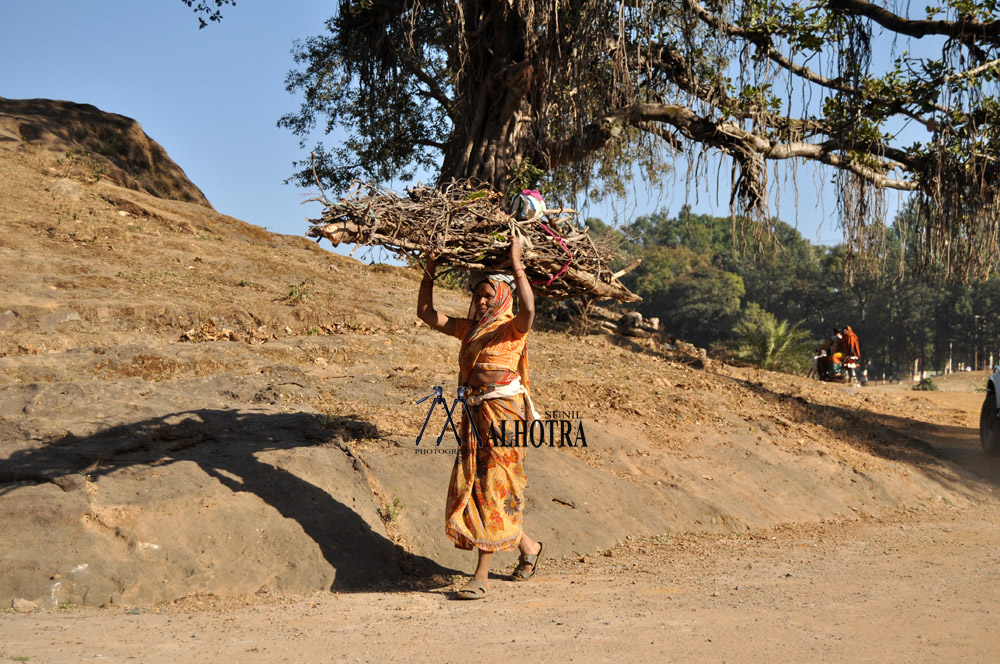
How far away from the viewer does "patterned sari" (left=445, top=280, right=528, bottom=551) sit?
4473 mm

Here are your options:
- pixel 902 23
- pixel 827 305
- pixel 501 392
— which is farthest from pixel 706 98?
pixel 827 305

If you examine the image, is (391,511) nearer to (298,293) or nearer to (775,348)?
(298,293)

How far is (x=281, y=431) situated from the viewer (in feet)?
19.0

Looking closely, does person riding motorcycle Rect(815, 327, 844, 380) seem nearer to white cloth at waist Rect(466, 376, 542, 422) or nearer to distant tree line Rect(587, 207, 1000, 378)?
white cloth at waist Rect(466, 376, 542, 422)

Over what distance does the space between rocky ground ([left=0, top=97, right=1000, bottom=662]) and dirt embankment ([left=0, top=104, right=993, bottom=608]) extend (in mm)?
22

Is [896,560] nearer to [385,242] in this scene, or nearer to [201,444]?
[385,242]

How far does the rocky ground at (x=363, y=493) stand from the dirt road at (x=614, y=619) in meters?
0.02

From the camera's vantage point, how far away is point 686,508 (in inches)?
253

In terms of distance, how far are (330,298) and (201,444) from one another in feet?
15.0

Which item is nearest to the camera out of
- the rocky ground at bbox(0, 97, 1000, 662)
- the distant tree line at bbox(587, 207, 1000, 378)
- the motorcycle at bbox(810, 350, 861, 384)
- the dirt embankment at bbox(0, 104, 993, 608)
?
the rocky ground at bbox(0, 97, 1000, 662)

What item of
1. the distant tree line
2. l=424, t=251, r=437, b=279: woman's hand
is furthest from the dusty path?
the distant tree line

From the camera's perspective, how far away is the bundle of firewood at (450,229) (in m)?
4.47

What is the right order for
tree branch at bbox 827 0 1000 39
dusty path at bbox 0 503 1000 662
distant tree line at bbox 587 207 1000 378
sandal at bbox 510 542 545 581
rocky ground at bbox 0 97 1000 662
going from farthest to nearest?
distant tree line at bbox 587 207 1000 378 → tree branch at bbox 827 0 1000 39 → sandal at bbox 510 542 545 581 → rocky ground at bbox 0 97 1000 662 → dusty path at bbox 0 503 1000 662

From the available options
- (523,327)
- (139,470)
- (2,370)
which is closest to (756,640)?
(523,327)
